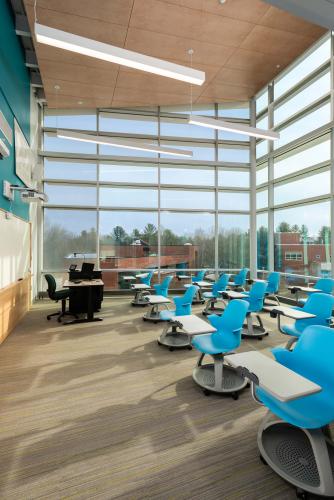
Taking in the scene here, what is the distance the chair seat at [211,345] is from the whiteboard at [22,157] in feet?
15.9

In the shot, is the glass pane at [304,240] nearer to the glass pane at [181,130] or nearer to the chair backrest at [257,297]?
the chair backrest at [257,297]

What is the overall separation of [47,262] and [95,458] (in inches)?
276

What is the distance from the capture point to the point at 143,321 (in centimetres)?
583

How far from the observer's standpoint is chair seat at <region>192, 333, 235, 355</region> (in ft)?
9.67

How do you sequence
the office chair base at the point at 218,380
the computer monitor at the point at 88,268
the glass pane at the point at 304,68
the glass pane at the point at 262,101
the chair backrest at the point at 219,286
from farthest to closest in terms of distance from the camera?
the glass pane at the point at 262,101, the computer monitor at the point at 88,268, the chair backrest at the point at 219,286, the glass pane at the point at 304,68, the office chair base at the point at 218,380

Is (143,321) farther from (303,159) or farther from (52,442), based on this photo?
(303,159)

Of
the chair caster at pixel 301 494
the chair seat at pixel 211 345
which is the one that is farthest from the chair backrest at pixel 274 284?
the chair caster at pixel 301 494

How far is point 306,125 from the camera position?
22.3 ft

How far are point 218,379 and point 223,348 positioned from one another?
33cm

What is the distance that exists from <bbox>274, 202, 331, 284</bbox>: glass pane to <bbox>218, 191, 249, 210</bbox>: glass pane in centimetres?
131

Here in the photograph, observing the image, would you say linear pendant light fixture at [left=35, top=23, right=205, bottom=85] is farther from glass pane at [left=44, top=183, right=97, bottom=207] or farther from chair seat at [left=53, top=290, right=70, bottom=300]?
glass pane at [left=44, top=183, right=97, bottom=207]

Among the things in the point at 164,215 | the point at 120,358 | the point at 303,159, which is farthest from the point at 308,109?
the point at 120,358

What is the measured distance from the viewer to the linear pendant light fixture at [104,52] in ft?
9.74

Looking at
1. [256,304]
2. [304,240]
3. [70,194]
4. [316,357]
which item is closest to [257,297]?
[256,304]
